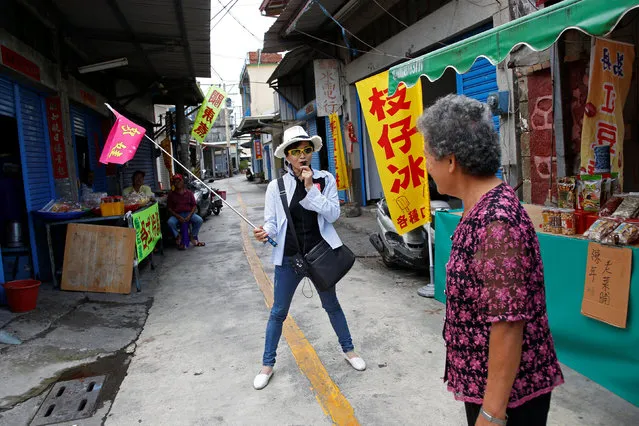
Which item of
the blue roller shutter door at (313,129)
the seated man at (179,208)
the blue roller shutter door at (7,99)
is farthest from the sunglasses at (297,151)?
the blue roller shutter door at (313,129)

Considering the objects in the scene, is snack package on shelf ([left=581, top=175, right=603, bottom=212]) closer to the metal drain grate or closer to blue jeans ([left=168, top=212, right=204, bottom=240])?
the metal drain grate

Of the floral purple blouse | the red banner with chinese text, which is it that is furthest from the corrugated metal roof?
the red banner with chinese text

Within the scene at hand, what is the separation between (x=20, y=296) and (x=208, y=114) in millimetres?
9648

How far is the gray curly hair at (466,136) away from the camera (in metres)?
1.59

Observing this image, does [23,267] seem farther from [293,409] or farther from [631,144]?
[631,144]

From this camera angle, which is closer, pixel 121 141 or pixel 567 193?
pixel 567 193

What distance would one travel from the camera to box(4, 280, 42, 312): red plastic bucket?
203 inches

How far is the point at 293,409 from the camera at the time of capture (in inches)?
124

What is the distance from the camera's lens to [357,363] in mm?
3650

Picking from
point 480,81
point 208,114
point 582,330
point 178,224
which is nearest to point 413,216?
point 582,330

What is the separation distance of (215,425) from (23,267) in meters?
4.68

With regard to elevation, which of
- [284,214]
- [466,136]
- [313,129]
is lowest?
[284,214]

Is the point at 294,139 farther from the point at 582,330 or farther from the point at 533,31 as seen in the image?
the point at 582,330

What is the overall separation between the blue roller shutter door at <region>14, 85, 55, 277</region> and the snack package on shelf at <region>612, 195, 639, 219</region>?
6.64 meters
